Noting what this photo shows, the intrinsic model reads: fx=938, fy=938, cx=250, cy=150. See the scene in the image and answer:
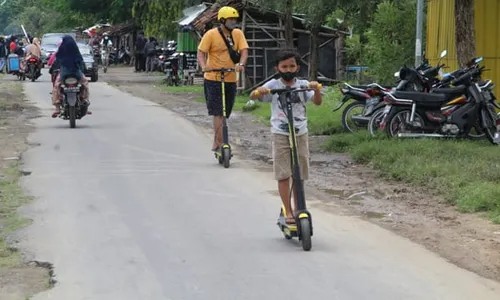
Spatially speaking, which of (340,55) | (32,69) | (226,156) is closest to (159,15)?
(32,69)

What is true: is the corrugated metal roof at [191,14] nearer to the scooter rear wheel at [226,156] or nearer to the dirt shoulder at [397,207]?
the dirt shoulder at [397,207]

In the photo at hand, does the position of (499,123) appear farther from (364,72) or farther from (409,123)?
(364,72)

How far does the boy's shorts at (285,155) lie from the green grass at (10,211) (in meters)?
2.28

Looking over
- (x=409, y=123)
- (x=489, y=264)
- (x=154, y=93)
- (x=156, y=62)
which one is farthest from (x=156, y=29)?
(x=489, y=264)

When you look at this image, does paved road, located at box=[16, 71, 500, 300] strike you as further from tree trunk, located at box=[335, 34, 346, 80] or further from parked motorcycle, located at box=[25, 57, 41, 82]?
parked motorcycle, located at box=[25, 57, 41, 82]

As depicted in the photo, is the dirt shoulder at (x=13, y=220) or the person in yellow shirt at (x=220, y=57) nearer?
the dirt shoulder at (x=13, y=220)

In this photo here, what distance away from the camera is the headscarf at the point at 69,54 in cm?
1711

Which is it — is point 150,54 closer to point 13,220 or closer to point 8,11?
point 13,220

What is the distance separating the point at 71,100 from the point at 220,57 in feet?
18.2

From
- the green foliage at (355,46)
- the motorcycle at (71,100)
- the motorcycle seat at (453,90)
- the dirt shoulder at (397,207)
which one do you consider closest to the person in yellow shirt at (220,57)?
the dirt shoulder at (397,207)

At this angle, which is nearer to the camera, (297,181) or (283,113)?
(297,181)

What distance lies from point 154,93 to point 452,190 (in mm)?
19600

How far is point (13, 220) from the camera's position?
29.7ft

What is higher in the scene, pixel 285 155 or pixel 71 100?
pixel 285 155
